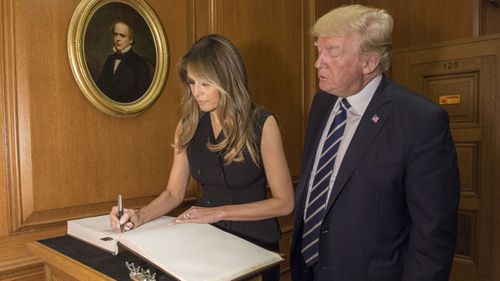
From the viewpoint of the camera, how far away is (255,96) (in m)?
3.34

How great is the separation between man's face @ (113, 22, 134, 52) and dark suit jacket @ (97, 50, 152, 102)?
5cm

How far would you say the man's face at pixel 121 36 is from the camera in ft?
7.88

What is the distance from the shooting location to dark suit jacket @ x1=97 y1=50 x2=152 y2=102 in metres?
2.36

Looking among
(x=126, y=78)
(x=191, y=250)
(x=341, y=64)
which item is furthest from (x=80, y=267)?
(x=126, y=78)

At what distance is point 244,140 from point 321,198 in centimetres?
46

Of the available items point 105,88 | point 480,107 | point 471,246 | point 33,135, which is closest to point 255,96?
point 105,88

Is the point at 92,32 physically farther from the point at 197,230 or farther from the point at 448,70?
the point at 448,70

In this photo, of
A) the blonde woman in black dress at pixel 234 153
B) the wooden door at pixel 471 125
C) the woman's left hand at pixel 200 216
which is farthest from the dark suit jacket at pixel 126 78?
the wooden door at pixel 471 125

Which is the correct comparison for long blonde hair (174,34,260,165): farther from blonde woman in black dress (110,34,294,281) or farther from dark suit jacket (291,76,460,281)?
dark suit jacket (291,76,460,281)

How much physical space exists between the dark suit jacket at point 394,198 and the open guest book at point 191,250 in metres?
0.43

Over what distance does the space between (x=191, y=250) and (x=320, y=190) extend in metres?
0.71

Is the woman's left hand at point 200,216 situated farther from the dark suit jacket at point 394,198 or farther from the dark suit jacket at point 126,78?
the dark suit jacket at point 126,78

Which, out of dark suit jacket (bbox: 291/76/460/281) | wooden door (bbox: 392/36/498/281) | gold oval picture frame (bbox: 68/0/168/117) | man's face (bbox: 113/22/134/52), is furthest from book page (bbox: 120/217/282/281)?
wooden door (bbox: 392/36/498/281)

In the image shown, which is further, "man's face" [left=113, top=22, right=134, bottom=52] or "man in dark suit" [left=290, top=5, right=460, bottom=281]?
"man's face" [left=113, top=22, right=134, bottom=52]
